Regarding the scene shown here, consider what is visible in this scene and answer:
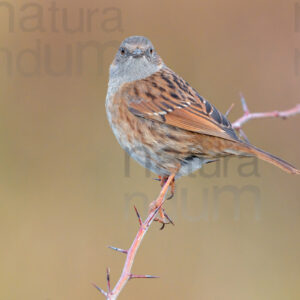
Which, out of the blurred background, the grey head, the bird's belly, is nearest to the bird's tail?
the bird's belly

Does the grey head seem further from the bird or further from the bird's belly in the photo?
the bird's belly

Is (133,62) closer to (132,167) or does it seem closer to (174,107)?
(174,107)

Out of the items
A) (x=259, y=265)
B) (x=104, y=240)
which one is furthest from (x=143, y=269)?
(x=259, y=265)

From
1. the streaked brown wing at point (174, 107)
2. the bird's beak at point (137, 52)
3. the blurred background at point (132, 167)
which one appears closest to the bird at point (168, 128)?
the streaked brown wing at point (174, 107)

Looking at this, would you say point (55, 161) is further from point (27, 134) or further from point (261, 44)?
point (261, 44)

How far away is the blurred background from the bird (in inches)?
53.8

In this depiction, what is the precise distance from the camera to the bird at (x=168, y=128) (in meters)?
3.81

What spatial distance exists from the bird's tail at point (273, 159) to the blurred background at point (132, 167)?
1815 millimetres

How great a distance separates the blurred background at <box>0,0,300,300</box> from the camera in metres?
5.21

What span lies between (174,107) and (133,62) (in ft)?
2.08

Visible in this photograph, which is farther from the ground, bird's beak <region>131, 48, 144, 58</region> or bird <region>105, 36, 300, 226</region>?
bird's beak <region>131, 48, 144, 58</region>

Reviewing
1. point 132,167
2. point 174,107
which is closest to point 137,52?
point 174,107

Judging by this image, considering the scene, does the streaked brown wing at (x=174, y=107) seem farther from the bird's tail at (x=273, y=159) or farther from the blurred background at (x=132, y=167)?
the blurred background at (x=132, y=167)

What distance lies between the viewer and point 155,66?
4.55m
